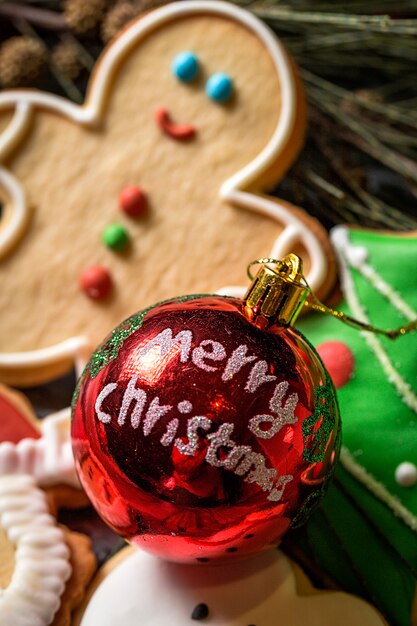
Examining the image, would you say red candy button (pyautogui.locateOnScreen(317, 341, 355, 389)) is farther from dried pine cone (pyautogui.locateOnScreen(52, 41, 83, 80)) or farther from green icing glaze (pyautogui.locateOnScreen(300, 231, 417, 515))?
dried pine cone (pyautogui.locateOnScreen(52, 41, 83, 80))

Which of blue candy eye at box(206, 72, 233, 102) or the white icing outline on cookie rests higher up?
blue candy eye at box(206, 72, 233, 102)

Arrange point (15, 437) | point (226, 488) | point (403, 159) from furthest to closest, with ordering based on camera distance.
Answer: point (403, 159) < point (15, 437) < point (226, 488)

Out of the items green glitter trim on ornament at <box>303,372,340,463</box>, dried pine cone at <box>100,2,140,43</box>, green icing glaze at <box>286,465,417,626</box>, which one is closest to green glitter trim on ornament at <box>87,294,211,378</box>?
green glitter trim on ornament at <box>303,372,340,463</box>

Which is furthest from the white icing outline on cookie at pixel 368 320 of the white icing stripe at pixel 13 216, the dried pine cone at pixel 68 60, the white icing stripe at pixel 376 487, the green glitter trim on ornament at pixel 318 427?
the dried pine cone at pixel 68 60

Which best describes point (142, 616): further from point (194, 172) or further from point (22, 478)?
point (194, 172)

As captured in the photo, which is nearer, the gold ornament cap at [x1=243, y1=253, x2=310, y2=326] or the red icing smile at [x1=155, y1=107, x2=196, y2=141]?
the gold ornament cap at [x1=243, y1=253, x2=310, y2=326]

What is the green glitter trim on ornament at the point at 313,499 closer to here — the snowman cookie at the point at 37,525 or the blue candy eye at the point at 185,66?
the snowman cookie at the point at 37,525

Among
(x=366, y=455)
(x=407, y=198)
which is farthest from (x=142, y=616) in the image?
(x=407, y=198)
